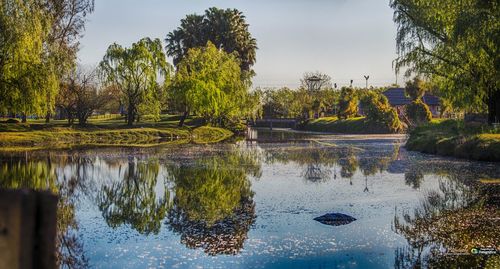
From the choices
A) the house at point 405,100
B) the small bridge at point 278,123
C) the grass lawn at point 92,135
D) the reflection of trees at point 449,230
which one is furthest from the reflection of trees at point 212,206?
the house at point 405,100

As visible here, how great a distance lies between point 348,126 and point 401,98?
30.1 meters

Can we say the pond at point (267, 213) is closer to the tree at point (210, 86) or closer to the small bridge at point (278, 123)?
→ the tree at point (210, 86)

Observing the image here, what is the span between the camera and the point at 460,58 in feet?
117

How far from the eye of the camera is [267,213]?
548 inches

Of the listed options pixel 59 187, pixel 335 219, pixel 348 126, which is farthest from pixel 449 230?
pixel 348 126

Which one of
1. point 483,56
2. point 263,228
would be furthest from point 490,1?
point 263,228

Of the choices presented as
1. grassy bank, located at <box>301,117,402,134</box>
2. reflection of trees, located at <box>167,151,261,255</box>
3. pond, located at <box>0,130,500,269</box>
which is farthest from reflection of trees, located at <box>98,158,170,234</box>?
grassy bank, located at <box>301,117,402,134</box>

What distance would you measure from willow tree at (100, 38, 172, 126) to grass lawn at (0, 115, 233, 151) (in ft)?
10.7

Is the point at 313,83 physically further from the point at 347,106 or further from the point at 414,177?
the point at 414,177

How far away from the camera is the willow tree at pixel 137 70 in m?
59.9

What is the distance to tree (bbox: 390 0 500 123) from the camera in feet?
96.9

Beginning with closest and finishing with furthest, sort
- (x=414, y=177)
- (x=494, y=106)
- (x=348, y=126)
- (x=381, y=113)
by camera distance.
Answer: (x=414, y=177), (x=494, y=106), (x=381, y=113), (x=348, y=126)

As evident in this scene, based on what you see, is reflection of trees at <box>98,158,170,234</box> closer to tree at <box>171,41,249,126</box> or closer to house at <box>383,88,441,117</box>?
tree at <box>171,41,249,126</box>

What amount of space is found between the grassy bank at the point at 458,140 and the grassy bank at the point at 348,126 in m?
30.0
